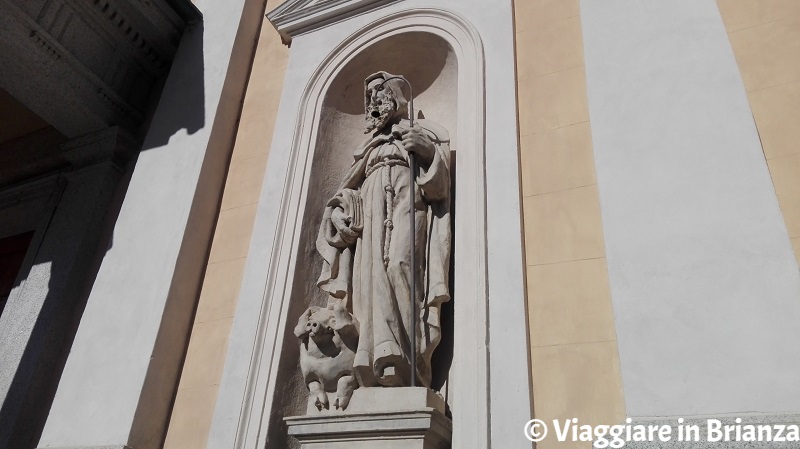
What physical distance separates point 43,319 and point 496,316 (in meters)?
3.32

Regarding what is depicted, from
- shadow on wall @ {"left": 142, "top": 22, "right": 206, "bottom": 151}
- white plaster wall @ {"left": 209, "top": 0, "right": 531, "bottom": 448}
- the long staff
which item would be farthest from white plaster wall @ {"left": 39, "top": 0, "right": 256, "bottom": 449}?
the long staff

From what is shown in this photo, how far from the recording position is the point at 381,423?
3.12 m

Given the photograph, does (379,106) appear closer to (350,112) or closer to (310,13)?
(350,112)

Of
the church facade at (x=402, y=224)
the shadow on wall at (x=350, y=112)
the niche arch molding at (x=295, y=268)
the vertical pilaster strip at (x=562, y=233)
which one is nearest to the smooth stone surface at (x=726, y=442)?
the church facade at (x=402, y=224)

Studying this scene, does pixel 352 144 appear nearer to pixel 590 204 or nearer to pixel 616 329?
pixel 590 204

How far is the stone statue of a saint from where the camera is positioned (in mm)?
3451

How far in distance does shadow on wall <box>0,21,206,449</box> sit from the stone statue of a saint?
1504 mm

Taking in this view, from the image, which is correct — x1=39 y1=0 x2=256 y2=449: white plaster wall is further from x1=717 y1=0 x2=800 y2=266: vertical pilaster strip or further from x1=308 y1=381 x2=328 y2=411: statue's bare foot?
x1=717 y1=0 x2=800 y2=266: vertical pilaster strip

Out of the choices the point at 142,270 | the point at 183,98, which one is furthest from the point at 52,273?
the point at 183,98

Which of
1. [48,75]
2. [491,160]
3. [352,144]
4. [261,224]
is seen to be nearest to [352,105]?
[352,144]

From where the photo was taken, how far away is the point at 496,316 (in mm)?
3227

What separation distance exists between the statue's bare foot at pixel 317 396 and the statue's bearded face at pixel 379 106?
1772mm

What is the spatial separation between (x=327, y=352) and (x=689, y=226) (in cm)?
197

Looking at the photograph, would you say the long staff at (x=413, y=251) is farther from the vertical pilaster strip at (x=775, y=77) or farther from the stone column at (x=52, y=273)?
the stone column at (x=52, y=273)
